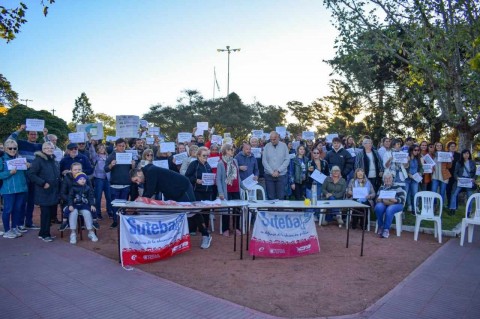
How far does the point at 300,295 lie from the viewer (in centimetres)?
508

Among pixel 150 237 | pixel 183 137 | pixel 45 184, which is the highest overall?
pixel 183 137

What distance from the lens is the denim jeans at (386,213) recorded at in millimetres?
8406

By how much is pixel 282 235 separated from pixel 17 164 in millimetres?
5474

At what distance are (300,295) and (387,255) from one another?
280 cm

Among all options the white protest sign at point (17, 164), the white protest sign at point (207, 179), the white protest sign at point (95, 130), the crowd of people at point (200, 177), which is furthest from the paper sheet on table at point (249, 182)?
the white protest sign at point (95, 130)

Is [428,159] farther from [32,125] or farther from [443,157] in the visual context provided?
[32,125]

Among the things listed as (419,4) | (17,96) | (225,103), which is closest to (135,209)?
(419,4)

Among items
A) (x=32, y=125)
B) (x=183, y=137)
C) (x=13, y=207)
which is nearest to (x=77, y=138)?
(x=32, y=125)

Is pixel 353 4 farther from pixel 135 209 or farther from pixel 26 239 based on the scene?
pixel 26 239

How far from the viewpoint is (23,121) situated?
34188 millimetres

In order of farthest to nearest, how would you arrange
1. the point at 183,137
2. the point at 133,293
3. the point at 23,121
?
the point at 23,121 < the point at 183,137 < the point at 133,293

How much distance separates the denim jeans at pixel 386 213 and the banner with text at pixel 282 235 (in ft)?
7.57

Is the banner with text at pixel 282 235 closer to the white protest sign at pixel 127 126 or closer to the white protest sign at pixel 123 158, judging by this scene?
the white protest sign at pixel 123 158

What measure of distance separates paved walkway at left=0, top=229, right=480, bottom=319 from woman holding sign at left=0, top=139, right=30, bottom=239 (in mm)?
1289
